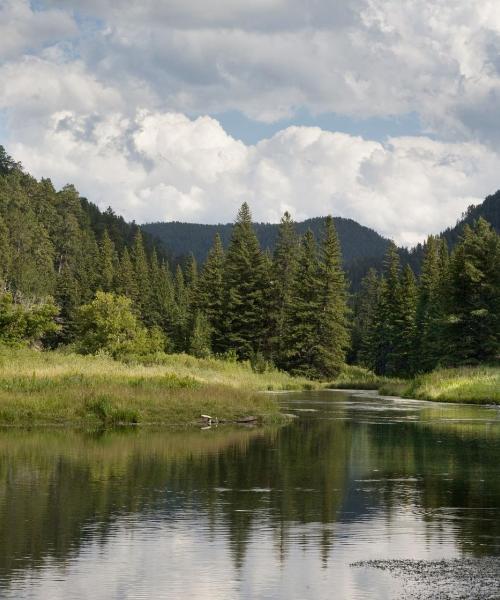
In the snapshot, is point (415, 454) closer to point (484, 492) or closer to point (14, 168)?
point (484, 492)

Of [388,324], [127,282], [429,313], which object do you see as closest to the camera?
[429,313]

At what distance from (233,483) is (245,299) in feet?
278

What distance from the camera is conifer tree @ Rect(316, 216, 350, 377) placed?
9675 cm

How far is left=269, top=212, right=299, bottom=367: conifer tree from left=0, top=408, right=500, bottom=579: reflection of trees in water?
71248 mm

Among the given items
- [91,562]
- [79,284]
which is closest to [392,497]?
[91,562]

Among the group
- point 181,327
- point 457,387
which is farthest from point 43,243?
point 457,387

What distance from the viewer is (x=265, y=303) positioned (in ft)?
344

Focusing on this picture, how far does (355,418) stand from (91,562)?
95.4 ft

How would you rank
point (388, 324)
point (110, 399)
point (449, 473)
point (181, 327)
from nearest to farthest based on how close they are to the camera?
point (449, 473)
point (110, 399)
point (388, 324)
point (181, 327)

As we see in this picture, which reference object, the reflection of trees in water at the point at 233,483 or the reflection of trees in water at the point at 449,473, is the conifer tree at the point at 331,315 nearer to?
the reflection of trees in water at the point at 449,473

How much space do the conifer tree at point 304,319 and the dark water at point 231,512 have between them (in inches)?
2559

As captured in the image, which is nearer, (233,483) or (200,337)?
(233,483)

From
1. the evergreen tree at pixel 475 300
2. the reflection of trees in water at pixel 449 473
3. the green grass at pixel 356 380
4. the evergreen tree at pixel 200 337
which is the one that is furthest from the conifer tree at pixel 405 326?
the reflection of trees in water at pixel 449 473

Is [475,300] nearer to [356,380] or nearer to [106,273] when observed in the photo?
[356,380]
